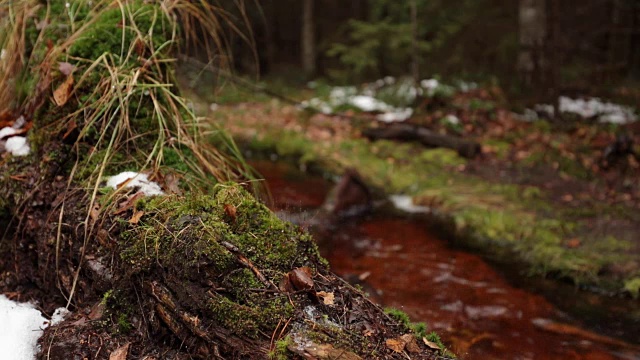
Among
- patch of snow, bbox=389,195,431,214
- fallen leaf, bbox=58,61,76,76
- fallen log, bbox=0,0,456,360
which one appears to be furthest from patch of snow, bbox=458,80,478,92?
fallen leaf, bbox=58,61,76,76

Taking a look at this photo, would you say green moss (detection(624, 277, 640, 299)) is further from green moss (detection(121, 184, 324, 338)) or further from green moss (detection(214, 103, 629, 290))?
green moss (detection(121, 184, 324, 338))

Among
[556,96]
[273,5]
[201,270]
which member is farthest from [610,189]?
[273,5]

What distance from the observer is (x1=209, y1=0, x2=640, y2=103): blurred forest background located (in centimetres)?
892

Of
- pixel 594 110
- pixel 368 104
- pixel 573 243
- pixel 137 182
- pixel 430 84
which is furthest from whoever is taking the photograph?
pixel 430 84

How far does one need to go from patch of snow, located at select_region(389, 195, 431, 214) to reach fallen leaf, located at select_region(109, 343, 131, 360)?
4137mm

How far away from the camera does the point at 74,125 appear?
2.38 metres

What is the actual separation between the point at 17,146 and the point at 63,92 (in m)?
0.39

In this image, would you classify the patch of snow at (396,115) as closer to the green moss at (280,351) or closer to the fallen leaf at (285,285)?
the fallen leaf at (285,285)

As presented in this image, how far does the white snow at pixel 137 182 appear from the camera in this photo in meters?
2.13

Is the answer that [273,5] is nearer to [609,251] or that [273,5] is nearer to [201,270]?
[609,251]

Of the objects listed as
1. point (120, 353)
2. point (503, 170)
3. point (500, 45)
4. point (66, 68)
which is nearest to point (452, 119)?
point (503, 170)

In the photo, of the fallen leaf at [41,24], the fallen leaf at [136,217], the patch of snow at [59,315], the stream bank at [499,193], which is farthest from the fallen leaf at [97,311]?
the stream bank at [499,193]

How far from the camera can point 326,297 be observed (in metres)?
1.76

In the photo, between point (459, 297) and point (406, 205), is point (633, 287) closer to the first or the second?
point (459, 297)
